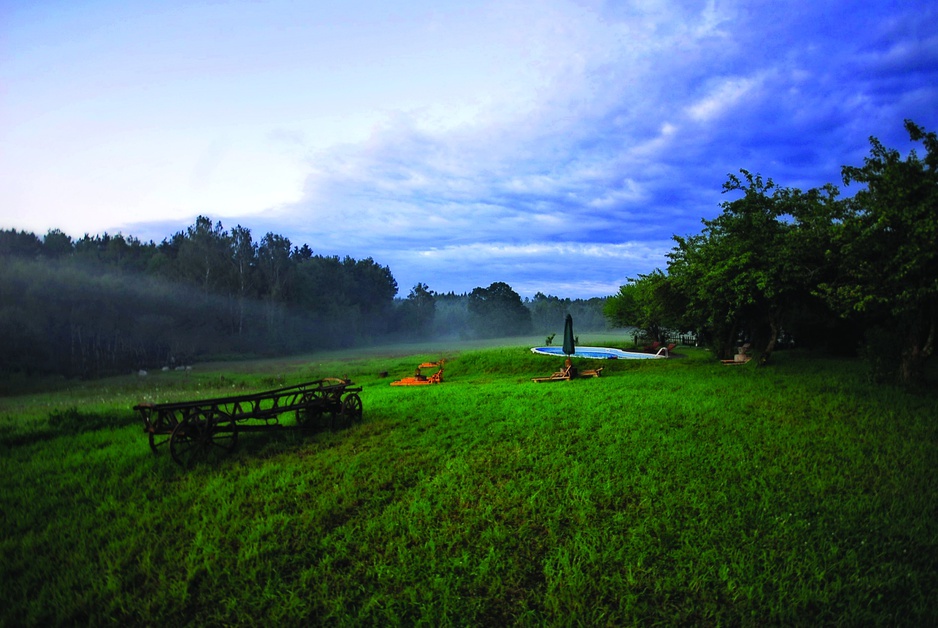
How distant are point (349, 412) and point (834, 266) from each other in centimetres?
1541

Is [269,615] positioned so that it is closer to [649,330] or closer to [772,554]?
[772,554]

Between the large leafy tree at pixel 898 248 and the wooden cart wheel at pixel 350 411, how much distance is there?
41.4 ft

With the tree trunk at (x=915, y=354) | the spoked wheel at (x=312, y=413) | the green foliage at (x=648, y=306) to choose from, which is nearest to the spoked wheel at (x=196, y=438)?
the spoked wheel at (x=312, y=413)

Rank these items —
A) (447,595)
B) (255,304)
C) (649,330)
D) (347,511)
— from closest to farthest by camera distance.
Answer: (447,595) → (347,511) → (649,330) → (255,304)

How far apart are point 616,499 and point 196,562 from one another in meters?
5.02

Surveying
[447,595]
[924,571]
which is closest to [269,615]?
[447,595]

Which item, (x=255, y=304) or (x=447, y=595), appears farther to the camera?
(x=255, y=304)

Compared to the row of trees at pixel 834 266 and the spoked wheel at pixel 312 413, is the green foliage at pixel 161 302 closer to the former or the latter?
the spoked wheel at pixel 312 413

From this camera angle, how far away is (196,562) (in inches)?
173

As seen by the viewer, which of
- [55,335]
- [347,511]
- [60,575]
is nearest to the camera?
[60,575]

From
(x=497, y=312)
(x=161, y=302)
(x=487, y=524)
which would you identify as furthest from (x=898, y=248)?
(x=497, y=312)

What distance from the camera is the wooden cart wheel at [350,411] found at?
949cm

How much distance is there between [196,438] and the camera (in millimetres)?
6914

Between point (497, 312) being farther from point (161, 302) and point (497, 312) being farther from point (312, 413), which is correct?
point (312, 413)
